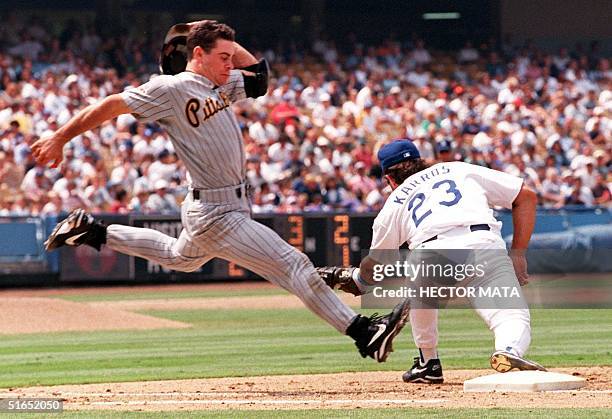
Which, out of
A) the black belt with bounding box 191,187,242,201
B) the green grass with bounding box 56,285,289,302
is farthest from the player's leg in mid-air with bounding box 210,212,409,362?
the green grass with bounding box 56,285,289,302

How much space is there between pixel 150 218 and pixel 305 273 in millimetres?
12752

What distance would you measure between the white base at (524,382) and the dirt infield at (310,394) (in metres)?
0.09

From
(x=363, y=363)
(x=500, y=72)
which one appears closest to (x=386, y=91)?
(x=500, y=72)

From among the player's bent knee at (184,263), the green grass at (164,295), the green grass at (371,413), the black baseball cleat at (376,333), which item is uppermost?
the player's bent knee at (184,263)

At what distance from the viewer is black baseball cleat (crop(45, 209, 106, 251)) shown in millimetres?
7926

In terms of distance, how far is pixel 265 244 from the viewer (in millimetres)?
7262

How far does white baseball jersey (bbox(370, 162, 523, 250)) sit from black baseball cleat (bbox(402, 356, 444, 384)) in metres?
0.93

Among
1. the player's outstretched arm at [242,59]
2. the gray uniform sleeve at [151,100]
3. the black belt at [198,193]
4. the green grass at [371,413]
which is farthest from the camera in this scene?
the player's outstretched arm at [242,59]

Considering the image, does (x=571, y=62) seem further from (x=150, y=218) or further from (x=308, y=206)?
(x=150, y=218)

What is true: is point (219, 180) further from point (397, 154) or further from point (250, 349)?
point (250, 349)

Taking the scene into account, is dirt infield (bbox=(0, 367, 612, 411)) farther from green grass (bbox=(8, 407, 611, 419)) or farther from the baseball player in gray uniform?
the baseball player in gray uniform

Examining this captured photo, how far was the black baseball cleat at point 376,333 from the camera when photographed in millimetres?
7117

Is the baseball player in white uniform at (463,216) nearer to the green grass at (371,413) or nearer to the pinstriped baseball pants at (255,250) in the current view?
the pinstriped baseball pants at (255,250)

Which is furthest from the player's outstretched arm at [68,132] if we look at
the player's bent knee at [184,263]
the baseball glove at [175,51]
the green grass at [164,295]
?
the green grass at [164,295]
